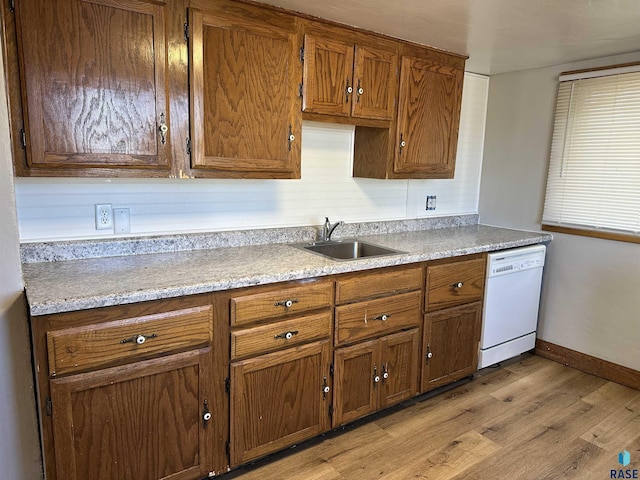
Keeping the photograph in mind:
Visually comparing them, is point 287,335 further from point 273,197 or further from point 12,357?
point 12,357

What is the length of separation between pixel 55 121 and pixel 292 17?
1.15m

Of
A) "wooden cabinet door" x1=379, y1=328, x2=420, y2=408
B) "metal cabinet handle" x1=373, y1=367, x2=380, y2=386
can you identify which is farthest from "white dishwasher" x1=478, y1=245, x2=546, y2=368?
"metal cabinet handle" x1=373, y1=367, x2=380, y2=386

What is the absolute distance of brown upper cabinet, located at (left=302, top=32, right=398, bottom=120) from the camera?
2168mm

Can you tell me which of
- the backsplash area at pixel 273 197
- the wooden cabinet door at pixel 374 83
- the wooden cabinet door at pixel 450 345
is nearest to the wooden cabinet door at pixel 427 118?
the wooden cabinet door at pixel 374 83

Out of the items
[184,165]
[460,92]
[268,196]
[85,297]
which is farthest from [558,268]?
[85,297]

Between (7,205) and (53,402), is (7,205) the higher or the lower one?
the higher one

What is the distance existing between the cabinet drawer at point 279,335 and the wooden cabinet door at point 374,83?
1159 millimetres

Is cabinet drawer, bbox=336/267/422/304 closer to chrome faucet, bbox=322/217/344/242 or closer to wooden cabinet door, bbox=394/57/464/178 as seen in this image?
chrome faucet, bbox=322/217/344/242

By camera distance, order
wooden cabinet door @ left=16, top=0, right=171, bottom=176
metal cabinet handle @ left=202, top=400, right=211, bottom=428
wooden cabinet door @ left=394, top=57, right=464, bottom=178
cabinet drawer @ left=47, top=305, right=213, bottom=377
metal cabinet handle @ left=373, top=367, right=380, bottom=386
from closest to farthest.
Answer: cabinet drawer @ left=47, top=305, right=213, bottom=377, wooden cabinet door @ left=16, top=0, right=171, bottom=176, metal cabinet handle @ left=202, top=400, right=211, bottom=428, metal cabinet handle @ left=373, top=367, right=380, bottom=386, wooden cabinet door @ left=394, top=57, right=464, bottom=178

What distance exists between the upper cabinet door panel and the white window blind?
1.68 metres

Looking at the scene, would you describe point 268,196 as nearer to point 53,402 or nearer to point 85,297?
point 85,297

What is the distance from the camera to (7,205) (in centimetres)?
151

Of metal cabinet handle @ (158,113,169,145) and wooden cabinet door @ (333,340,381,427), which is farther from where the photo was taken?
wooden cabinet door @ (333,340,381,427)

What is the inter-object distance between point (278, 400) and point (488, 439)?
115 cm
